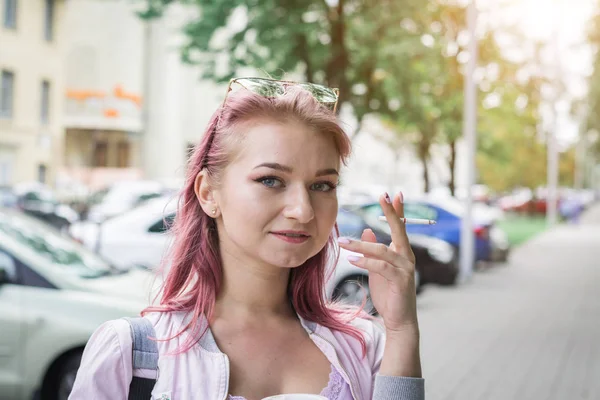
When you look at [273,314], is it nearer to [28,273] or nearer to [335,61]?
[28,273]

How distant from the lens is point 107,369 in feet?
5.68

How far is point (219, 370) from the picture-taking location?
1784mm

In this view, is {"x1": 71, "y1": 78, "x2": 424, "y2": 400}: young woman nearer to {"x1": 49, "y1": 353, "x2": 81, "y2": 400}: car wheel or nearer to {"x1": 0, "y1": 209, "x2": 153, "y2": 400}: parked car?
{"x1": 0, "y1": 209, "x2": 153, "y2": 400}: parked car

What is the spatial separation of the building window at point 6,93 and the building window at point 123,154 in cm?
2044

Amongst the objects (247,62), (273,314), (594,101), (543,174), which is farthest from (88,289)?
(543,174)

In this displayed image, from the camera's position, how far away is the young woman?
69.1 inches

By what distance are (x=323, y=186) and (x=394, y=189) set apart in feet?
61.4

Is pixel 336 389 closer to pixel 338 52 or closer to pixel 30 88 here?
pixel 338 52

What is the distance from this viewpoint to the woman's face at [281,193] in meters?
1.80

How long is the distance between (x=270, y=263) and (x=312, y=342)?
249 mm

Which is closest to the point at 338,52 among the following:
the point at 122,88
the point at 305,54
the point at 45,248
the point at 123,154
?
the point at 305,54

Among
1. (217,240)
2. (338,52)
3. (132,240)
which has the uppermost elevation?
(338,52)

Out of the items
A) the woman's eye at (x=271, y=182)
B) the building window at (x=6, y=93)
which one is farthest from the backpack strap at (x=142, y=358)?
the building window at (x=6, y=93)

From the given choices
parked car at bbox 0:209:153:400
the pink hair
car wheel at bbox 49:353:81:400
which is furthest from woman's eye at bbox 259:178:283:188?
car wheel at bbox 49:353:81:400
